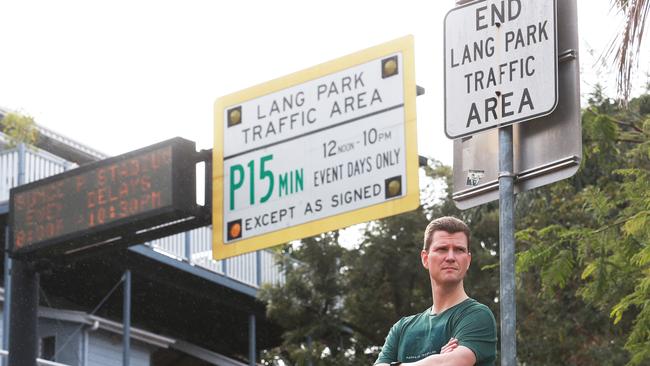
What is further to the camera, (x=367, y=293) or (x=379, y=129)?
(x=367, y=293)

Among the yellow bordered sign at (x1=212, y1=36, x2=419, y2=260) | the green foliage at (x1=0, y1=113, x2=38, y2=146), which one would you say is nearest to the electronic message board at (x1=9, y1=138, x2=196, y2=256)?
the yellow bordered sign at (x1=212, y1=36, x2=419, y2=260)

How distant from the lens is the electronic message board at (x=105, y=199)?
15.8m

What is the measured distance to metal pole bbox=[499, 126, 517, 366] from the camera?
5.96 m

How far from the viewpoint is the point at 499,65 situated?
6.50 m

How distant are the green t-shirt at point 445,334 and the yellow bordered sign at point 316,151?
8.00 m

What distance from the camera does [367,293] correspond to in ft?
88.2

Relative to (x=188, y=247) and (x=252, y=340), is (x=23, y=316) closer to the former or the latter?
(x=188, y=247)

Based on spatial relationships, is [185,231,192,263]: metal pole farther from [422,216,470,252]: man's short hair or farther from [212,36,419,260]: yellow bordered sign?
[422,216,470,252]: man's short hair

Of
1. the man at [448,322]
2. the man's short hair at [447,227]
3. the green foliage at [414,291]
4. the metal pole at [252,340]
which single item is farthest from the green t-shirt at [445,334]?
the metal pole at [252,340]

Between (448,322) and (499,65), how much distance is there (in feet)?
3.81

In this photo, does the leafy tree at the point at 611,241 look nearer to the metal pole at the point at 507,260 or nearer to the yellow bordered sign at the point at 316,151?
the yellow bordered sign at the point at 316,151

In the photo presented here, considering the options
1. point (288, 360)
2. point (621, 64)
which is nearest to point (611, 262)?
point (621, 64)

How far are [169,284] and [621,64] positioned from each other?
60.8 ft

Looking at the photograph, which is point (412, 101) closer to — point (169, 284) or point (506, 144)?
point (506, 144)
